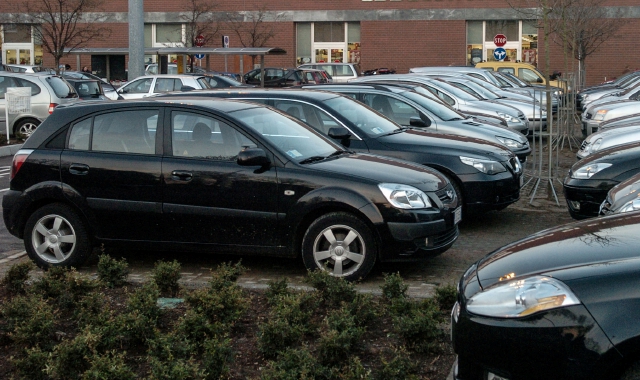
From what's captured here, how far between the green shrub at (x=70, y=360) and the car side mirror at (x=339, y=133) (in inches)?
199

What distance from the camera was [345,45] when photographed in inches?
2133

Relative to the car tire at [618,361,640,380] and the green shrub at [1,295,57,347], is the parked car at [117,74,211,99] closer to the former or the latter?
the green shrub at [1,295,57,347]

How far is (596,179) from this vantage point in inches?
371

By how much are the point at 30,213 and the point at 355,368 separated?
448 cm

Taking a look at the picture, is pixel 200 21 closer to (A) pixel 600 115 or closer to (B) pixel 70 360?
(A) pixel 600 115

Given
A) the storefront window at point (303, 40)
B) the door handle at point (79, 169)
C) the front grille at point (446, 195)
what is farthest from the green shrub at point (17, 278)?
the storefront window at point (303, 40)

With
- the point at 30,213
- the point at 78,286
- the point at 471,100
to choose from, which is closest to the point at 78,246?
the point at 30,213

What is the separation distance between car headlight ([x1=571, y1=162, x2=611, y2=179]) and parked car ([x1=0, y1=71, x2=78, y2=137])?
549 inches

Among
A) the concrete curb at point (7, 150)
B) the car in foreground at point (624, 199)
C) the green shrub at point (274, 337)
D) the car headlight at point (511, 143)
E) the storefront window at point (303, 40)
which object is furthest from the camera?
the storefront window at point (303, 40)

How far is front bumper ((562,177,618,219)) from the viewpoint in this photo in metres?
9.34

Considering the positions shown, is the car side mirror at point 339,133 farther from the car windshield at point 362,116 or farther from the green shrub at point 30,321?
the green shrub at point 30,321

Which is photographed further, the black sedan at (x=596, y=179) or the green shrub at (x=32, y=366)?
the black sedan at (x=596, y=179)

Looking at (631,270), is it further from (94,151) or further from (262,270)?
(94,151)

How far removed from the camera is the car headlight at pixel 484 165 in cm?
995
